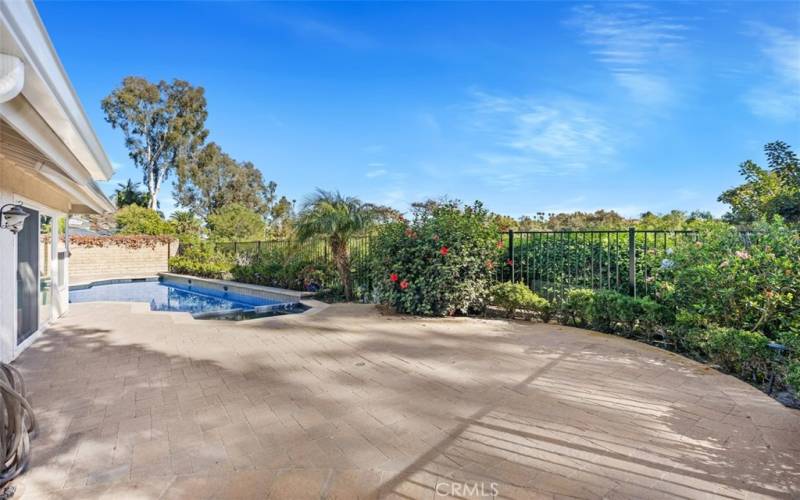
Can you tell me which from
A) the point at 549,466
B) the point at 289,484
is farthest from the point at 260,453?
the point at 549,466

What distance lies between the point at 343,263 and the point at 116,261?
50.2ft

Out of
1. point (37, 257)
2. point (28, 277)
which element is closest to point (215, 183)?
point (37, 257)

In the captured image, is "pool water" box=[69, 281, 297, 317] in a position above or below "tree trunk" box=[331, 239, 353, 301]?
below

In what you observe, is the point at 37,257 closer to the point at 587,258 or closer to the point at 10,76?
the point at 10,76

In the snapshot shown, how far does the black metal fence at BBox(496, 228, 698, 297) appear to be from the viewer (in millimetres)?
6031

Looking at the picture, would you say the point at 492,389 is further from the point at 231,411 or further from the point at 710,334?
the point at 710,334

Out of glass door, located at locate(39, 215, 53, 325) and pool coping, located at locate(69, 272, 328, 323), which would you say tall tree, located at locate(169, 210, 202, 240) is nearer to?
pool coping, located at locate(69, 272, 328, 323)

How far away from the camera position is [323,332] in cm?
618

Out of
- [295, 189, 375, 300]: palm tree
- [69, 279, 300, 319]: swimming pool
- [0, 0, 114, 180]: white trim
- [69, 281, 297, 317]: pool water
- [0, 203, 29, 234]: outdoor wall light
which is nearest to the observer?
[0, 0, 114, 180]: white trim

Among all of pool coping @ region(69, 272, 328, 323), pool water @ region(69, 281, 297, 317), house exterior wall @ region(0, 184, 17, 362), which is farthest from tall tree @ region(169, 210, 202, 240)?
house exterior wall @ region(0, 184, 17, 362)

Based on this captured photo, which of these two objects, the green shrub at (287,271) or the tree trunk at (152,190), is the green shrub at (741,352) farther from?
the tree trunk at (152,190)

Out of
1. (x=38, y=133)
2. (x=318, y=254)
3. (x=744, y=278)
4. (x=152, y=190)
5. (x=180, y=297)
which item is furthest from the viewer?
(x=152, y=190)

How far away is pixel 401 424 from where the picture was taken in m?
2.90

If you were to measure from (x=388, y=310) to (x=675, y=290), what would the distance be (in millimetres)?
4943
